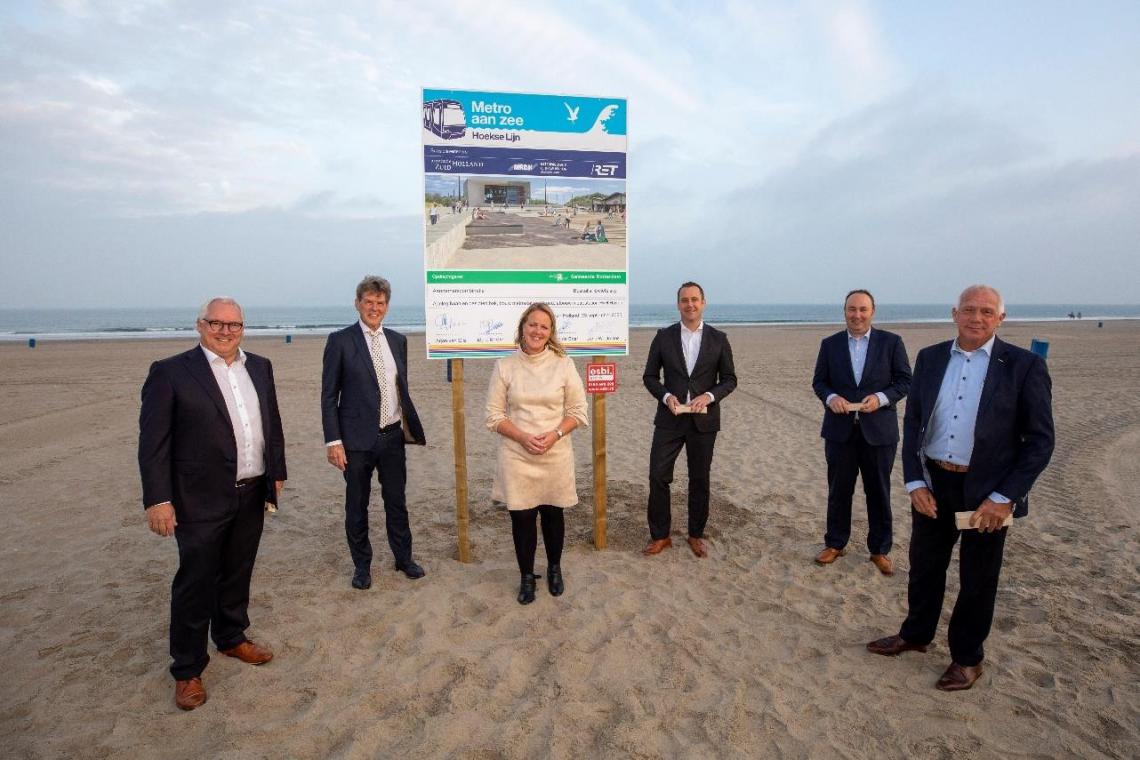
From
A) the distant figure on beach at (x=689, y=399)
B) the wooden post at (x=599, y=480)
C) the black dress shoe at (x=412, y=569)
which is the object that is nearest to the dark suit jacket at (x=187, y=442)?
the black dress shoe at (x=412, y=569)

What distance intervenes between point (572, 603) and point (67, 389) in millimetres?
13948

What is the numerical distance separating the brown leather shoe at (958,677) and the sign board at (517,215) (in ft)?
9.26

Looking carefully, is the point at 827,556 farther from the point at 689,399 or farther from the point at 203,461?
the point at 203,461

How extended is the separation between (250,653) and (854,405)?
155 inches

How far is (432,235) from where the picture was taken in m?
4.19

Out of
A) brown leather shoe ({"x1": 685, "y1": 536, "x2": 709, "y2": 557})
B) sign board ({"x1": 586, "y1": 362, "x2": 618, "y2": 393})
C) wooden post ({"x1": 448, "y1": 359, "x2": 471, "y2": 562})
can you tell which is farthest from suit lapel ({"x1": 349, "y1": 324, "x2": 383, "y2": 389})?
brown leather shoe ({"x1": 685, "y1": 536, "x2": 709, "y2": 557})

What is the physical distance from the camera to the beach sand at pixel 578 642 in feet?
8.59

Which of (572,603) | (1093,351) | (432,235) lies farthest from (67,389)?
(1093,351)

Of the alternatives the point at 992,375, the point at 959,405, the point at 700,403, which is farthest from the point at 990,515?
the point at 700,403

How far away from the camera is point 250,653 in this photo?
3160 mm

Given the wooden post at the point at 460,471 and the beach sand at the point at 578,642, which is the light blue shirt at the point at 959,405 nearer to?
the beach sand at the point at 578,642

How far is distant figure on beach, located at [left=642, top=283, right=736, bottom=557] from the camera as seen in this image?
4.36m

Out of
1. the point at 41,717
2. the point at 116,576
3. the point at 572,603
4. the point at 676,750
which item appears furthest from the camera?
the point at 116,576

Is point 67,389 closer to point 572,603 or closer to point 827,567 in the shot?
point 572,603
